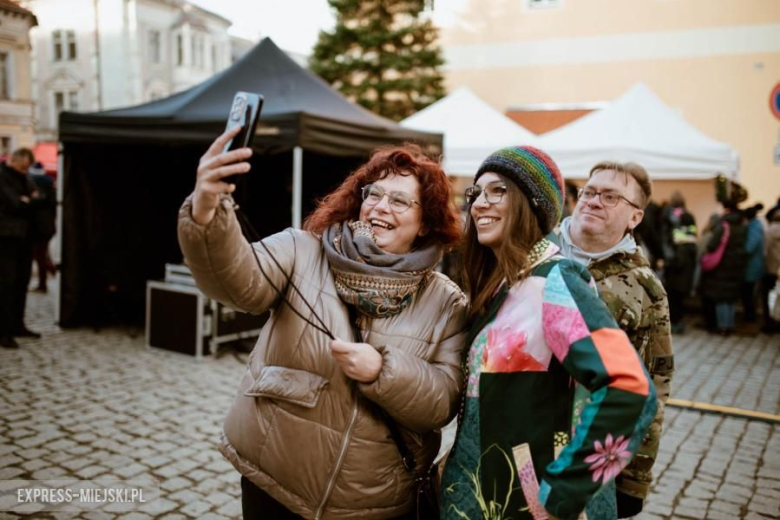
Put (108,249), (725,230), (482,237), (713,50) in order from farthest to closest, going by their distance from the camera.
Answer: (713,50) < (725,230) < (108,249) < (482,237)

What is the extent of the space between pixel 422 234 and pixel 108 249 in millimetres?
6886

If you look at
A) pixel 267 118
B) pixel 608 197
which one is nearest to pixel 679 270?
pixel 267 118

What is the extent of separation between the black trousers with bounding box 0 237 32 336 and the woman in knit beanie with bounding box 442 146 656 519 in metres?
6.39

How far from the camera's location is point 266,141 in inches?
243

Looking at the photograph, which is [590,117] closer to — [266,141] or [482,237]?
[266,141]

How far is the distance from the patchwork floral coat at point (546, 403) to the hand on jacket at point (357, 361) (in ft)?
0.94

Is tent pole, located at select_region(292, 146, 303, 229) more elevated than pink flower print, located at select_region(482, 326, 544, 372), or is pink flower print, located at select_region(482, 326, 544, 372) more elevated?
tent pole, located at select_region(292, 146, 303, 229)

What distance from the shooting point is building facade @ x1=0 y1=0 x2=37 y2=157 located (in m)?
9.01

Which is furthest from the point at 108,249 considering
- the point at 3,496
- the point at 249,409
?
the point at 249,409

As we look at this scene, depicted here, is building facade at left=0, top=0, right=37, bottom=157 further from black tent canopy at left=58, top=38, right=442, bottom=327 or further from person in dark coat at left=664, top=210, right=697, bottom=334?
person in dark coat at left=664, top=210, right=697, bottom=334

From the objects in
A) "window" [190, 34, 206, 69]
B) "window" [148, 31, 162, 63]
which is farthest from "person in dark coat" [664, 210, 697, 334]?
"window" [190, 34, 206, 69]

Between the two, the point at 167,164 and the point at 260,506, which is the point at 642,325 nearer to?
the point at 260,506

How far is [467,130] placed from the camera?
1105 cm

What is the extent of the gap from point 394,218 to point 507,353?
2.13 feet
